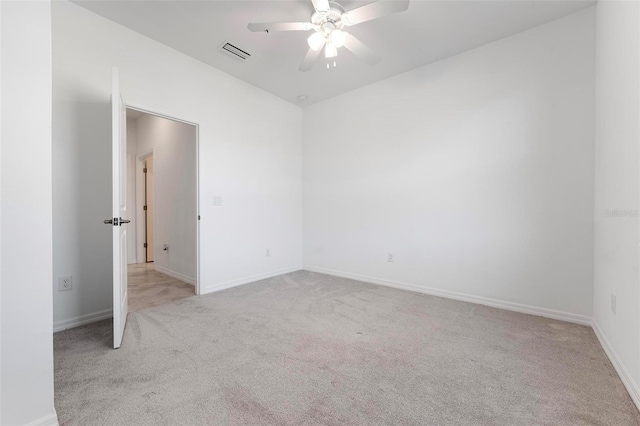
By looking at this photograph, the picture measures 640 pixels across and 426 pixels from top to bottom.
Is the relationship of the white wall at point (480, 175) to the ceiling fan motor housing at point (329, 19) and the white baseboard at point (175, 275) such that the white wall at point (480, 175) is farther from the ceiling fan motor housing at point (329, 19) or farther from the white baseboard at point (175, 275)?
the white baseboard at point (175, 275)

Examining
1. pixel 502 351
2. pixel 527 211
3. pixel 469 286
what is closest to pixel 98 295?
pixel 502 351

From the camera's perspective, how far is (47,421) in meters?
1.21

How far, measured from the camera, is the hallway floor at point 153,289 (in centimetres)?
298

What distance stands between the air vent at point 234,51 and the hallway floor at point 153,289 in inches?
109

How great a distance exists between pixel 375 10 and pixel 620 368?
2749mm

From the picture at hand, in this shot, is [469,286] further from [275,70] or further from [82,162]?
[82,162]

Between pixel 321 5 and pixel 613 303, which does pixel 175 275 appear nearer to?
pixel 321 5

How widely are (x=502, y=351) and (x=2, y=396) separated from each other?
2692 millimetres

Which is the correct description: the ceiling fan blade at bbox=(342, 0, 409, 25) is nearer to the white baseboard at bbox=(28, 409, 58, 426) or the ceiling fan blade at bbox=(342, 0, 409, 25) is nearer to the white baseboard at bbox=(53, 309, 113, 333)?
the white baseboard at bbox=(28, 409, 58, 426)

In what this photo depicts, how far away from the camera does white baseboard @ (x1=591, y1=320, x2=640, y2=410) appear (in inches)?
55.8

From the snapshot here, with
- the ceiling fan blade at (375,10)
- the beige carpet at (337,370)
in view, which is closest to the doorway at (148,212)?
the beige carpet at (337,370)

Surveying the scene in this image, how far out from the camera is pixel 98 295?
8.38 ft

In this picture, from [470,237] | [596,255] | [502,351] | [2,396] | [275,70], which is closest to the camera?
[2,396]

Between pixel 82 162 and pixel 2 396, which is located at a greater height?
pixel 82 162
